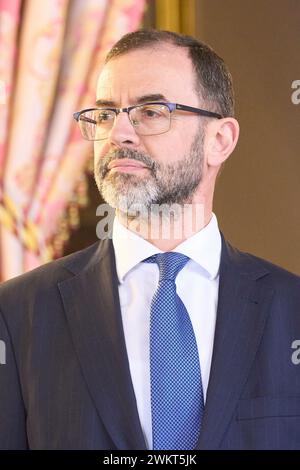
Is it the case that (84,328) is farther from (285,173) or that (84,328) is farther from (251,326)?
(285,173)

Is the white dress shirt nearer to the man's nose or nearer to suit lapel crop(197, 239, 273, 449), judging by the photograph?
suit lapel crop(197, 239, 273, 449)

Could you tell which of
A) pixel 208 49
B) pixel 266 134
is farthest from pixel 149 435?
pixel 266 134

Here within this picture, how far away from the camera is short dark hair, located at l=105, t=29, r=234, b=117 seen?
134 centimetres

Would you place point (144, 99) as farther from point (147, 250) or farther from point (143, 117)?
point (147, 250)

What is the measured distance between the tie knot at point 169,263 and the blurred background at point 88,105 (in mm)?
635

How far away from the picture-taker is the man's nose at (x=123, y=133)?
125 centimetres

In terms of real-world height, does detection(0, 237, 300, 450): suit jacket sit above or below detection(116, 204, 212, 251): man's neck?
below

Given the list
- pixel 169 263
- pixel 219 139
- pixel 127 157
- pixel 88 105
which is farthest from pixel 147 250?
pixel 88 105

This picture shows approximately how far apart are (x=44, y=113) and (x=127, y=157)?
667 millimetres

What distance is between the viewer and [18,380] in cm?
121

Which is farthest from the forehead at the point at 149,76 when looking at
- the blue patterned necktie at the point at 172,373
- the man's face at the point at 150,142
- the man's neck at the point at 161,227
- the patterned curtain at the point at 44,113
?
the patterned curtain at the point at 44,113

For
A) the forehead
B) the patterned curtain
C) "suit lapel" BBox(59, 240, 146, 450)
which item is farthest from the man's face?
the patterned curtain

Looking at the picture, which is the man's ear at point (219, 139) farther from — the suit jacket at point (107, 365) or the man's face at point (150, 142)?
the suit jacket at point (107, 365)

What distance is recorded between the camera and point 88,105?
1876 mm
